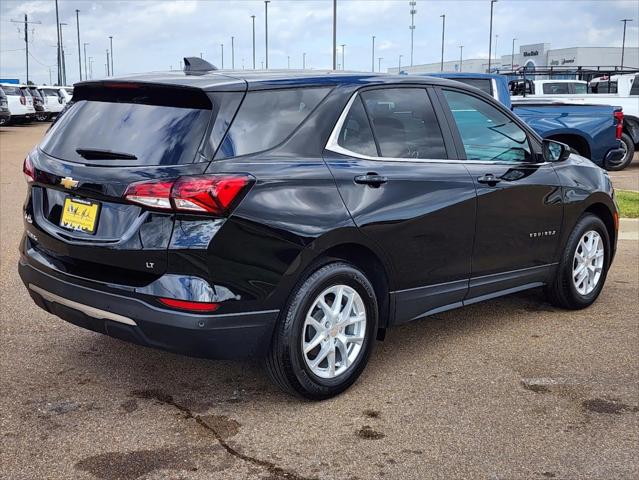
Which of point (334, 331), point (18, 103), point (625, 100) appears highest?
point (625, 100)

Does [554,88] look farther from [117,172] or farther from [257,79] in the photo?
[117,172]

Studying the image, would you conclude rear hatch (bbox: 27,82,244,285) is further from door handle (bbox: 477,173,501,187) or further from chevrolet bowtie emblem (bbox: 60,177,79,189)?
door handle (bbox: 477,173,501,187)

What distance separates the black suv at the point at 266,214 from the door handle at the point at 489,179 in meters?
0.01

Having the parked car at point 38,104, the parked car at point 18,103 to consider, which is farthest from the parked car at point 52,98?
the parked car at point 18,103

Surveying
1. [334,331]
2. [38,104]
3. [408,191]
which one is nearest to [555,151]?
[408,191]

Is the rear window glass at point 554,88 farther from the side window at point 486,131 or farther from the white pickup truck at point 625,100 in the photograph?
the side window at point 486,131

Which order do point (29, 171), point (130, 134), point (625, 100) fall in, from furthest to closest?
1. point (625, 100)
2. point (29, 171)
3. point (130, 134)

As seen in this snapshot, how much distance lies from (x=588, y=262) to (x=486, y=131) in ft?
4.91

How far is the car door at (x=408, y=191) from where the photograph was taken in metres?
4.07

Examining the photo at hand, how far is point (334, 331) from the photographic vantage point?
13.1 ft

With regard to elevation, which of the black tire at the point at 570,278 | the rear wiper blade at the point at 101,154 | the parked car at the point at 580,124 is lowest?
the black tire at the point at 570,278

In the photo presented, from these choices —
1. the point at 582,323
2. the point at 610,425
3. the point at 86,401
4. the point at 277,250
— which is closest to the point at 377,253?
the point at 277,250

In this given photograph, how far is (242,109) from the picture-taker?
3.73m

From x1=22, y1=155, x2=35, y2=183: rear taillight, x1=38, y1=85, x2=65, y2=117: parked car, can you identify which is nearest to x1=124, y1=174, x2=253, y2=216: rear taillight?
x1=22, y1=155, x2=35, y2=183: rear taillight
